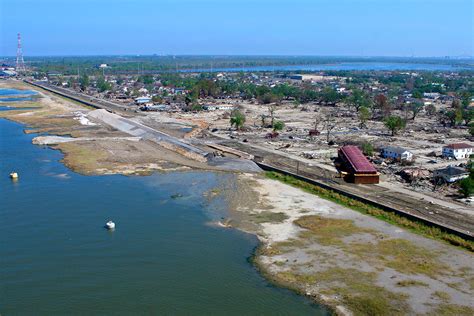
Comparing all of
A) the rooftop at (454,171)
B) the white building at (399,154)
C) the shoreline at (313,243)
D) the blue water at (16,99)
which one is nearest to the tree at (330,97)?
the white building at (399,154)

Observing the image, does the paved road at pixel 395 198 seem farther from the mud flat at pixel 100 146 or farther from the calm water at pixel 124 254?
the calm water at pixel 124 254

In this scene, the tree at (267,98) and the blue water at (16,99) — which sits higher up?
the tree at (267,98)

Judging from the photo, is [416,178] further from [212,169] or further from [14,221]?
[14,221]

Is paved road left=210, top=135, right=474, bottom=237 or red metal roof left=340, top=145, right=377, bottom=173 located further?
red metal roof left=340, top=145, right=377, bottom=173

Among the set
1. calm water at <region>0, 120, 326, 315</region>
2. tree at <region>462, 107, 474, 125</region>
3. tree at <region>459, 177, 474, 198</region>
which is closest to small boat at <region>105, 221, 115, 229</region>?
calm water at <region>0, 120, 326, 315</region>

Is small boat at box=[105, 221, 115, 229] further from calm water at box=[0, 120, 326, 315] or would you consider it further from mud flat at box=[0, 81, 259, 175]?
mud flat at box=[0, 81, 259, 175]

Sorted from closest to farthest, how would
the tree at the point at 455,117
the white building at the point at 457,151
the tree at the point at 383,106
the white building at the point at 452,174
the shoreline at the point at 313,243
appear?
1. the shoreline at the point at 313,243
2. the white building at the point at 452,174
3. the white building at the point at 457,151
4. the tree at the point at 455,117
5. the tree at the point at 383,106
